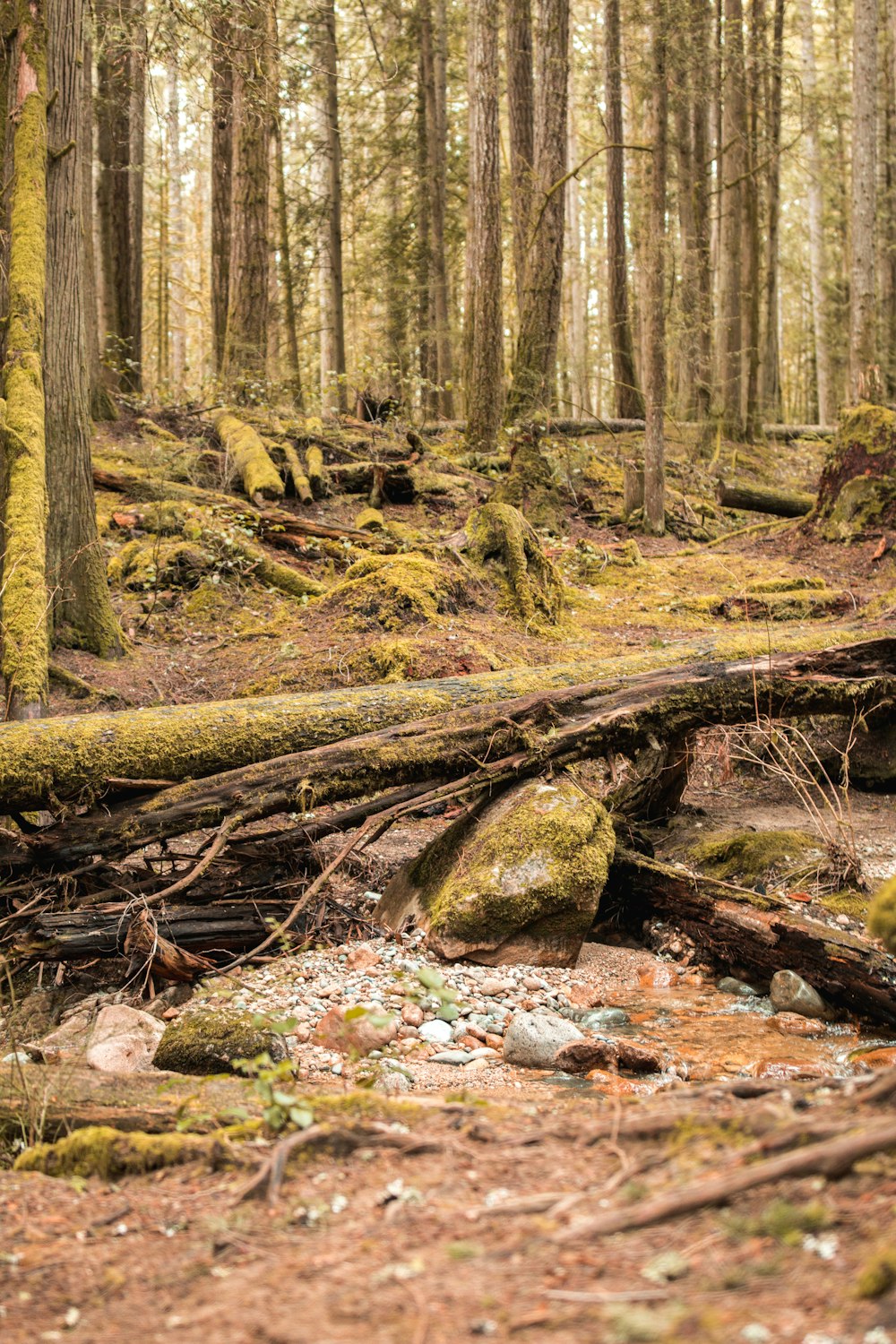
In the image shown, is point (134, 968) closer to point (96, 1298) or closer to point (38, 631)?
point (38, 631)

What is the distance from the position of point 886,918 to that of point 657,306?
11.6 meters

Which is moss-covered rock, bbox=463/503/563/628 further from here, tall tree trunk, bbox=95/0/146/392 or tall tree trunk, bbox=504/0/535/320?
tall tree trunk, bbox=95/0/146/392

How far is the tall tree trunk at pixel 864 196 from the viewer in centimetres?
1416

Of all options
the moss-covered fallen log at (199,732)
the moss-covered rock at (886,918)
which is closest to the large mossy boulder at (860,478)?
the moss-covered fallen log at (199,732)

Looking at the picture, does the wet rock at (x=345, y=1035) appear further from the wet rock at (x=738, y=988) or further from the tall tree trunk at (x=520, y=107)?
the tall tree trunk at (x=520, y=107)

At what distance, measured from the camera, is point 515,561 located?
945 cm

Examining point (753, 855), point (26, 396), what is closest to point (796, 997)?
point (753, 855)

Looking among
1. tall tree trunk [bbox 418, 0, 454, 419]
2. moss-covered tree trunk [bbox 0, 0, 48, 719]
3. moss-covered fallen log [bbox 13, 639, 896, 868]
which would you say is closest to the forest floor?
moss-covered fallen log [bbox 13, 639, 896, 868]

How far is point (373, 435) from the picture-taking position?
14555 mm

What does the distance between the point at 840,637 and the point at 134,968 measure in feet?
15.5

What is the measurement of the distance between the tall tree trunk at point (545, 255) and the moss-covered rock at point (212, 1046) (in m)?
9.20

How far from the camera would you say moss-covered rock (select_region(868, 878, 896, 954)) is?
219 cm

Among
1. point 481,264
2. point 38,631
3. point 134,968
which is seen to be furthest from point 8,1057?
point 481,264

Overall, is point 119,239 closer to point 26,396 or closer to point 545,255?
point 545,255
